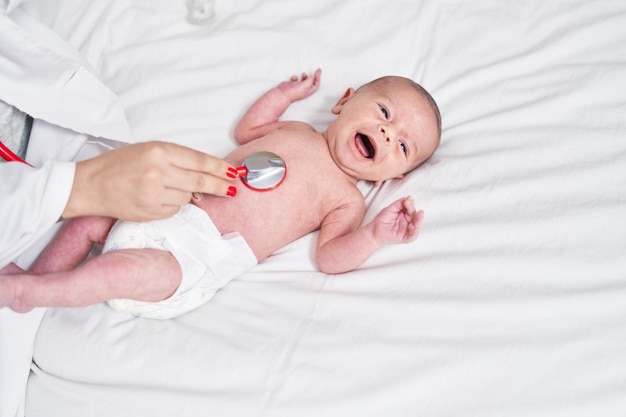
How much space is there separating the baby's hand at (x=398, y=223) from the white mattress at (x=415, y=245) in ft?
0.20

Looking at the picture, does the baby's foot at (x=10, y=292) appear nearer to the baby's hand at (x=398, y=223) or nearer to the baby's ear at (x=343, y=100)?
the baby's hand at (x=398, y=223)

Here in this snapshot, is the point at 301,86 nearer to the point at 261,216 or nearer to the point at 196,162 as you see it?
the point at 261,216

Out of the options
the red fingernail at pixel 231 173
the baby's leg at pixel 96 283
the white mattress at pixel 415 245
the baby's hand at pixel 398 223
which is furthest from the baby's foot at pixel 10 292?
the baby's hand at pixel 398 223

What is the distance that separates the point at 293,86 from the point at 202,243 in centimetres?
61

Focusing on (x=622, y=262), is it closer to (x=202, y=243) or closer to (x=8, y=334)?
(x=202, y=243)

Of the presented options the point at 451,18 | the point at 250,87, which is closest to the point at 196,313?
the point at 250,87

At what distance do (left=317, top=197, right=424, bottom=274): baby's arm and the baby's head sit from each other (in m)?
0.22

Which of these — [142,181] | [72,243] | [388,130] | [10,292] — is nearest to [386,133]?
[388,130]

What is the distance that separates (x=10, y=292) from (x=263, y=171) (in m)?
0.64

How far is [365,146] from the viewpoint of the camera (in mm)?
1671

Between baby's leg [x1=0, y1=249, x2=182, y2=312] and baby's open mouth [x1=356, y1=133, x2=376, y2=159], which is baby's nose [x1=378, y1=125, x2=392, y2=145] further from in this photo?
baby's leg [x1=0, y1=249, x2=182, y2=312]

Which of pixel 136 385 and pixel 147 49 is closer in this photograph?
pixel 136 385

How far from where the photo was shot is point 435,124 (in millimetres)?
1605

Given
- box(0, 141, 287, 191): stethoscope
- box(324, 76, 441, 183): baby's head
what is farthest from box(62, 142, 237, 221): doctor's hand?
box(324, 76, 441, 183): baby's head
